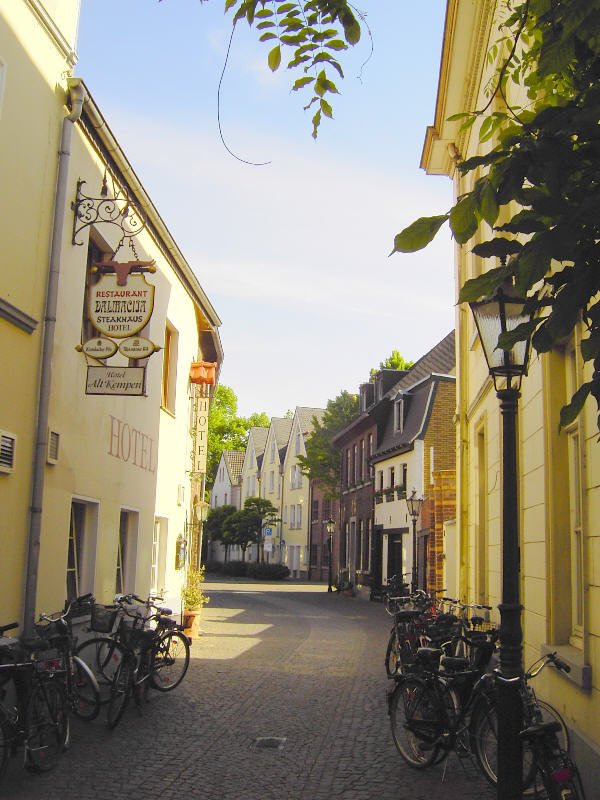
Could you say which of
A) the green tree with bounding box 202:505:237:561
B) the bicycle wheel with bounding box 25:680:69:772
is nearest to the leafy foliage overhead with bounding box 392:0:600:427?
the bicycle wheel with bounding box 25:680:69:772

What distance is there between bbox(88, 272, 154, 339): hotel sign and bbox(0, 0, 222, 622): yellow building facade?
0.05 ft

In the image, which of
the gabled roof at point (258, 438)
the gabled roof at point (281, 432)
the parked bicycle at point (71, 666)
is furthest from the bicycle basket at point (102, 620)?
the gabled roof at point (258, 438)

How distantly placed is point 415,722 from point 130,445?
658cm

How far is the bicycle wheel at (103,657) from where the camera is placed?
8.91 metres

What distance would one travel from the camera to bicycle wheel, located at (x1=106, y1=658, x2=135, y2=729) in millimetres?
8125

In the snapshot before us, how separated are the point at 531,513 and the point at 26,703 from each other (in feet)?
14.0

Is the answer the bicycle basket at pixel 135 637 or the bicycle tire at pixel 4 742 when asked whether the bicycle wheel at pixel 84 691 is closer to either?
the bicycle basket at pixel 135 637

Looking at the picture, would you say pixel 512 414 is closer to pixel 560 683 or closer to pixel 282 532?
pixel 560 683

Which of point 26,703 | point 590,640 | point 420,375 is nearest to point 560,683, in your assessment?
point 590,640

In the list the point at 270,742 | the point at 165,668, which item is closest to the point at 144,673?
the point at 165,668

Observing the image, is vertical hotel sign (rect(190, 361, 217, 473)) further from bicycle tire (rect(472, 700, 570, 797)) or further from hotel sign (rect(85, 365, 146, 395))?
bicycle tire (rect(472, 700, 570, 797))

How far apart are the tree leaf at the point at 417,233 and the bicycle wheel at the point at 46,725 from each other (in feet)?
15.3

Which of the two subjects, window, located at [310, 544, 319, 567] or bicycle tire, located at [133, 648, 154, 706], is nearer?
bicycle tire, located at [133, 648, 154, 706]

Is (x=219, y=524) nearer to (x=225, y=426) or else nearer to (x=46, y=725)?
(x=225, y=426)
